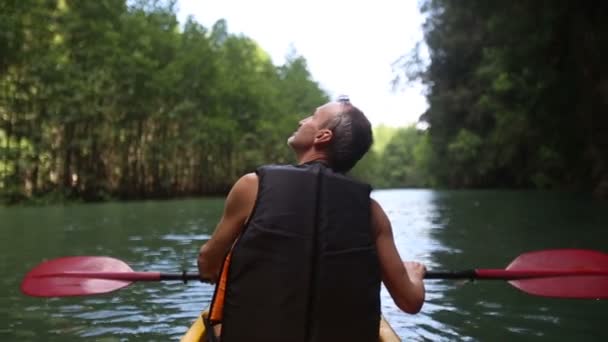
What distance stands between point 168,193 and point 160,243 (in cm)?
2770

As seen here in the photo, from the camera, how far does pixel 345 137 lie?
2.28 m

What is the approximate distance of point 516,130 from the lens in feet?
95.1

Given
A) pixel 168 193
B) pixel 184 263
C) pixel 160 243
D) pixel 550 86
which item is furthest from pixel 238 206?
pixel 168 193

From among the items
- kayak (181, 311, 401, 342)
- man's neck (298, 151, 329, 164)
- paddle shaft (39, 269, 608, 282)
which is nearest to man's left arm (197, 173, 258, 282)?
man's neck (298, 151, 329, 164)

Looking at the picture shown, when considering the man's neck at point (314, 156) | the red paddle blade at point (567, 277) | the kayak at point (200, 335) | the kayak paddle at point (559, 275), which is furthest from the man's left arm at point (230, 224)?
the red paddle blade at point (567, 277)

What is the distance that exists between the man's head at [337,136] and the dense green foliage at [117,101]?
82.4 ft

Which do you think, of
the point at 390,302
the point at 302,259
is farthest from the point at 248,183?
the point at 390,302

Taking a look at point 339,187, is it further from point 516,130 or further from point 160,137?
point 160,137

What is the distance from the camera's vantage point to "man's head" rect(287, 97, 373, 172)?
228 centimetres

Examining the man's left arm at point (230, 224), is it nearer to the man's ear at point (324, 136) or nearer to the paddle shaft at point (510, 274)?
the man's ear at point (324, 136)

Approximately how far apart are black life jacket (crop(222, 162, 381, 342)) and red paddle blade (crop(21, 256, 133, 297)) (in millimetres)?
1468

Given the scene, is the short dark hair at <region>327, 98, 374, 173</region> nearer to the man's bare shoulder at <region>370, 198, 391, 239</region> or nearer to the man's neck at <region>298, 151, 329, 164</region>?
the man's neck at <region>298, 151, 329, 164</region>

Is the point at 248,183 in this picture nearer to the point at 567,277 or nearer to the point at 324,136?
the point at 324,136

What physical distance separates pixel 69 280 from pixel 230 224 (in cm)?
160
